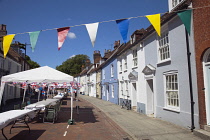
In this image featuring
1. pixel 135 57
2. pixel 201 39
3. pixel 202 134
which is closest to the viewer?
pixel 202 134

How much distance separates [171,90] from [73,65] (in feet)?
191

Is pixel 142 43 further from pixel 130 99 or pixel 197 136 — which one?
pixel 197 136

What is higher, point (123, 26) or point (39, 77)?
point (123, 26)

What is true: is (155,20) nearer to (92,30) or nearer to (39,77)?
(92,30)

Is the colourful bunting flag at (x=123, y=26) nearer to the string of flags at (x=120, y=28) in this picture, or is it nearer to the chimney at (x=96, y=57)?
the string of flags at (x=120, y=28)

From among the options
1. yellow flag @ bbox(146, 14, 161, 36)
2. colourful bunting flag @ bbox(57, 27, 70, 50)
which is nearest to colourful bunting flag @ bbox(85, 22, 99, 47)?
colourful bunting flag @ bbox(57, 27, 70, 50)

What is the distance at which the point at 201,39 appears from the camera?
6625 mm

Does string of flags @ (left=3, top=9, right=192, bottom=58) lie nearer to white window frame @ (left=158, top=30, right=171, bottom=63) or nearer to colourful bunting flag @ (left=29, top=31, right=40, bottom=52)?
colourful bunting flag @ (left=29, top=31, right=40, bottom=52)

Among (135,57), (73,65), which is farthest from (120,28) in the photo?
(73,65)

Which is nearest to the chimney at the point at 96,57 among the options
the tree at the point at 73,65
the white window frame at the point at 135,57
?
the white window frame at the point at 135,57

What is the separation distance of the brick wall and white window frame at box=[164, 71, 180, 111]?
1.62 metres

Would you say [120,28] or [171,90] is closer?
[120,28]

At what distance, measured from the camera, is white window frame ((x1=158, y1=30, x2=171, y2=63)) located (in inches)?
362

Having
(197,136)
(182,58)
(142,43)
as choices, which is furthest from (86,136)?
(142,43)
